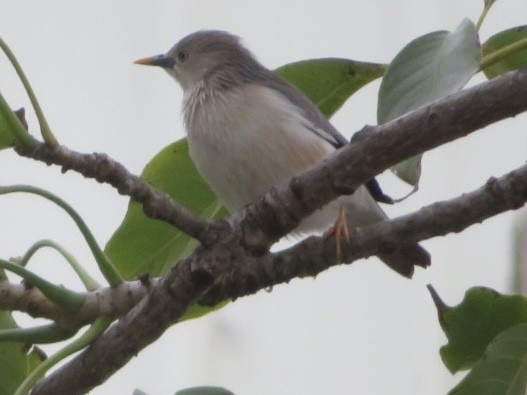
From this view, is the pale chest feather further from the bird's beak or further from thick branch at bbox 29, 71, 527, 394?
thick branch at bbox 29, 71, 527, 394

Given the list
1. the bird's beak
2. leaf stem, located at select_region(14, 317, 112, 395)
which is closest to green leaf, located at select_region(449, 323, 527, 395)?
leaf stem, located at select_region(14, 317, 112, 395)

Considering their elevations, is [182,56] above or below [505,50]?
above

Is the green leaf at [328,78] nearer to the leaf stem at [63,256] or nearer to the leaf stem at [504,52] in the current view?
the leaf stem at [504,52]

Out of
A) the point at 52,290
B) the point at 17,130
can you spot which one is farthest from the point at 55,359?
the point at 17,130

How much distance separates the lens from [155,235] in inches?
75.5

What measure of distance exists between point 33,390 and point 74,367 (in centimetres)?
7

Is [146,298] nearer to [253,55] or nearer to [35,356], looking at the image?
[35,356]

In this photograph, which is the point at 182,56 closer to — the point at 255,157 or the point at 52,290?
the point at 255,157

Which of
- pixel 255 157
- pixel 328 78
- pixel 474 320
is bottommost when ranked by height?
pixel 474 320

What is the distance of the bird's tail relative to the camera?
260 cm

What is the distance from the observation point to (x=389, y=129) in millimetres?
1240

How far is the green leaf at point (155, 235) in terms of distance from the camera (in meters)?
1.92

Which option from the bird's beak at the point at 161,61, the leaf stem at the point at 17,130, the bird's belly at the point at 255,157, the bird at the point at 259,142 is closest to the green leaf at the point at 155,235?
the bird at the point at 259,142

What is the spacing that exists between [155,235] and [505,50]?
31.5 inches
